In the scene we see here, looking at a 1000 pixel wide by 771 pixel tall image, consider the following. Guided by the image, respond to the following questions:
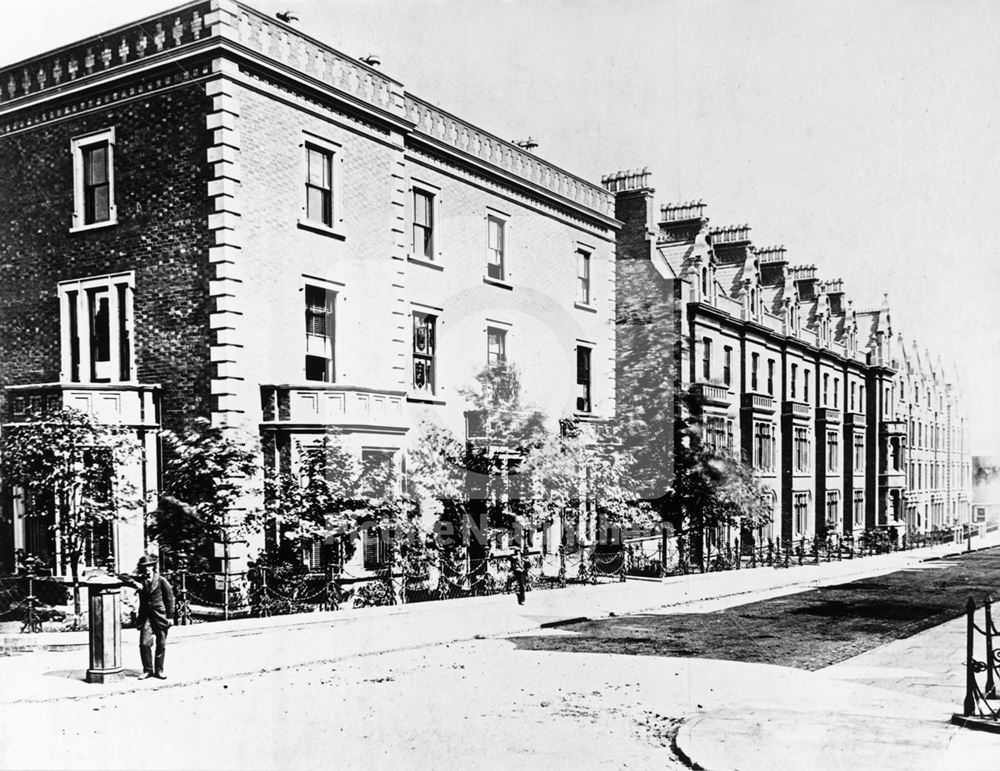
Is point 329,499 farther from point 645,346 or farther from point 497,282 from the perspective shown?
point 645,346

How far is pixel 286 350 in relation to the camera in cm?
2061

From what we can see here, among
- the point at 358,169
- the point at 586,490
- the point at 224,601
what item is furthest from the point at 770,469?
the point at 224,601

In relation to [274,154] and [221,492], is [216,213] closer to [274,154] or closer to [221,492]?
[274,154]

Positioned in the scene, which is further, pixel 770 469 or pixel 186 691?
pixel 770 469

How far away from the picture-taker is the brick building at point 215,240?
1931 centimetres

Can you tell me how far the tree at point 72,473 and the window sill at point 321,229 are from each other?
5.79 meters

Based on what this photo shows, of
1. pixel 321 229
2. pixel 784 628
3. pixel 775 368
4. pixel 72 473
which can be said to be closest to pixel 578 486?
pixel 784 628

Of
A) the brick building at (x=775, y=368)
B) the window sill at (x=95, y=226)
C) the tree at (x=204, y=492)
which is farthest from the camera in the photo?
the brick building at (x=775, y=368)

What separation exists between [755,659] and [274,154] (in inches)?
543

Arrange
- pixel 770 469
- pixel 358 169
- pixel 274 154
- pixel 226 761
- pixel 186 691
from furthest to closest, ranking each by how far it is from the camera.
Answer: pixel 770 469, pixel 358 169, pixel 274 154, pixel 186 691, pixel 226 761

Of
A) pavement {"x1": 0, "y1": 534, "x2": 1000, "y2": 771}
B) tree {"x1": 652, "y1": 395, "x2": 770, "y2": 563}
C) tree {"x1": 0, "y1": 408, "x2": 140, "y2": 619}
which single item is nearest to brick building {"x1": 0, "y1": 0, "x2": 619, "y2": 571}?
tree {"x1": 0, "y1": 408, "x2": 140, "y2": 619}

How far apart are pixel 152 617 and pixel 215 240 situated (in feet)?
28.6

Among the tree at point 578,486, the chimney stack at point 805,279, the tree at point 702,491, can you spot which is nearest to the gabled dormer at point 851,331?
the chimney stack at point 805,279

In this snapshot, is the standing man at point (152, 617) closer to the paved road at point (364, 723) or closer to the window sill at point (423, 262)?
the paved road at point (364, 723)
